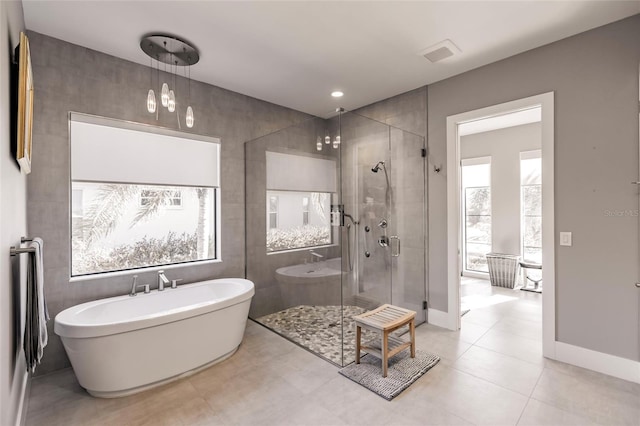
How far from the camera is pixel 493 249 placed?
5484 millimetres

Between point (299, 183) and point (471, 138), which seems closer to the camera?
point (299, 183)

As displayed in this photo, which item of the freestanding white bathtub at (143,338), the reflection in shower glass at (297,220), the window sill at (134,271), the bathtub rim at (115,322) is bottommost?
the freestanding white bathtub at (143,338)

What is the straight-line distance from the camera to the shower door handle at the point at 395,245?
10.6 ft

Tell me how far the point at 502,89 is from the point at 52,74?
12.9 feet

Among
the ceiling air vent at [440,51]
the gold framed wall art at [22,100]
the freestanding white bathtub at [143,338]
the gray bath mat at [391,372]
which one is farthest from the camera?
the ceiling air vent at [440,51]

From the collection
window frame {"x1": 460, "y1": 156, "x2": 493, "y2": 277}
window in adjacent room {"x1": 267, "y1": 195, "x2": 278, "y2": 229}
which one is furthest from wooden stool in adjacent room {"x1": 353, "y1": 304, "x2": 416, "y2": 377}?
window frame {"x1": 460, "y1": 156, "x2": 493, "y2": 277}

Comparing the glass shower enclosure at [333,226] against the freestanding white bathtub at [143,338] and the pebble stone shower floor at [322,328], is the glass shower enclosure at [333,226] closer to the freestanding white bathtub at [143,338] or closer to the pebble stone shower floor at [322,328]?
the pebble stone shower floor at [322,328]

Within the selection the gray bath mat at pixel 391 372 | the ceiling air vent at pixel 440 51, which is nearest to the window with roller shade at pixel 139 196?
the gray bath mat at pixel 391 372

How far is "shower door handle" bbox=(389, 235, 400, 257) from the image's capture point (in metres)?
3.22

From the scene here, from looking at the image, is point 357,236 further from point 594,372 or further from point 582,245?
point 594,372

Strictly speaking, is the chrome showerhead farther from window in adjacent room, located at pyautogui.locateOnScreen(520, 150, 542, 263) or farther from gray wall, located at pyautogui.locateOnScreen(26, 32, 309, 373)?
window in adjacent room, located at pyautogui.locateOnScreen(520, 150, 542, 263)

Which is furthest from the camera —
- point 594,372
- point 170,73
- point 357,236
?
point 170,73

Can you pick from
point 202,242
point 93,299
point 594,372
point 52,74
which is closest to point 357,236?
point 202,242

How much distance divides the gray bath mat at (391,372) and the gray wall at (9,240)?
2.02 metres
